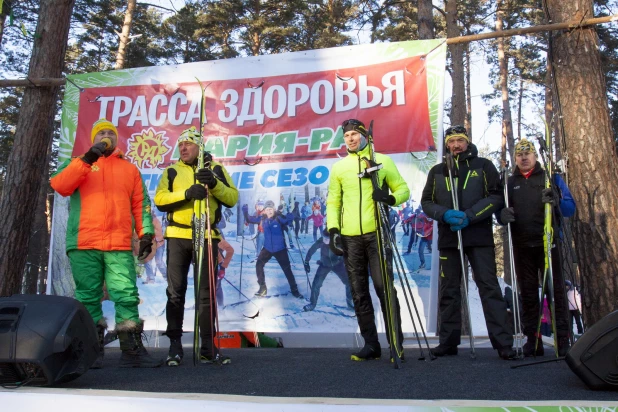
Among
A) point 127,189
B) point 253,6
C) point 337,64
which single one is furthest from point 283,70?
point 253,6

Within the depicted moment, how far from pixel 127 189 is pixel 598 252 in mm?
3580

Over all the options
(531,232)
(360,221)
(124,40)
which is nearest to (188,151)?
(360,221)

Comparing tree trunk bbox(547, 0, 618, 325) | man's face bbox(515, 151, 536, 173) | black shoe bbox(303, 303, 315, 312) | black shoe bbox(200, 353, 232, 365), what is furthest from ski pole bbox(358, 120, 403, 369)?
tree trunk bbox(547, 0, 618, 325)

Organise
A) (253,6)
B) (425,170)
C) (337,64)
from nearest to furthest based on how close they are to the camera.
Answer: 1. (425,170)
2. (337,64)
3. (253,6)

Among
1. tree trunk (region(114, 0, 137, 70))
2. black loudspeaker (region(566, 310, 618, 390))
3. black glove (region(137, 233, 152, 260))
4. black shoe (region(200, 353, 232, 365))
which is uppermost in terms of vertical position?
tree trunk (region(114, 0, 137, 70))

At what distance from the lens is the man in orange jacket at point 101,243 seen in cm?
393

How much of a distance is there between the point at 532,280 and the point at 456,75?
807 centimetres

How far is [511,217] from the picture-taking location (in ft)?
14.0

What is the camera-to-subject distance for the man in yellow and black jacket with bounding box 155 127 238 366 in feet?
13.3

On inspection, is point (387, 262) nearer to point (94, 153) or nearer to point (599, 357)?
point (599, 357)

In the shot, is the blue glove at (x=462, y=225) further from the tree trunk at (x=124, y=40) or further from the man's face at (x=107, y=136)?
the tree trunk at (x=124, y=40)

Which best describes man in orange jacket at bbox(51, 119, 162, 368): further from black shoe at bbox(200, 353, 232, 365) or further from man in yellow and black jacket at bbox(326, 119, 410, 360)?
man in yellow and black jacket at bbox(326, 119, 410, 360)

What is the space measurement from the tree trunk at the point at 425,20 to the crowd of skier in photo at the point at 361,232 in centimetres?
484

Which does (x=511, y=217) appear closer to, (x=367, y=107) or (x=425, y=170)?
(x=425, y=170)
